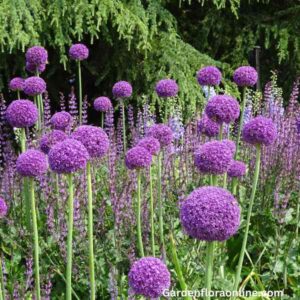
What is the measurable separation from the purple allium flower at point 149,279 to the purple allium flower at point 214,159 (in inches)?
20.1

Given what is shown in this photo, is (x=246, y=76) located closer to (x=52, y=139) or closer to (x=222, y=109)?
(x=222, y=109)

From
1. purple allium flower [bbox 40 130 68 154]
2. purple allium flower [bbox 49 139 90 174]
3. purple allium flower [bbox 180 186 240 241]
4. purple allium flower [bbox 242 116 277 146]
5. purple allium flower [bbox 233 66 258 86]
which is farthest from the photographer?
purple allium flower [bbox 233 66 258 86]

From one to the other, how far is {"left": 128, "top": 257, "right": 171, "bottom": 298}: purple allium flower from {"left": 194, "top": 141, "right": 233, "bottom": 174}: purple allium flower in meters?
0.51

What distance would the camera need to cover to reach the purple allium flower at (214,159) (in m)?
1.94

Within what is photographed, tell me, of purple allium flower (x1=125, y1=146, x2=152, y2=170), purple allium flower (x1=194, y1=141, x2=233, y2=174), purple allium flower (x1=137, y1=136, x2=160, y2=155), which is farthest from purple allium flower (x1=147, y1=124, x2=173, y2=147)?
purple allium flower (x1=194, y1=141, x2=233, y2=174)

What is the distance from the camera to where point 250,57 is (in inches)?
299

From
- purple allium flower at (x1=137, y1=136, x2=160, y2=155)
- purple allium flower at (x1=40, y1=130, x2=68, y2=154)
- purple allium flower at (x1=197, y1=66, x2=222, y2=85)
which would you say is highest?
purple allium flower at (x1=197, y1=66, x2=222, y2=85)

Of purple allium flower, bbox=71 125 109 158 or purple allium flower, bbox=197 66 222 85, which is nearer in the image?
purple allium flower, bbox=71 125 109 158

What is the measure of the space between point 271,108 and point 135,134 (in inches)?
41.6

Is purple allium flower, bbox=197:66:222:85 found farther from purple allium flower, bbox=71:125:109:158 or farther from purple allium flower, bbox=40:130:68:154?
purple allium flower, bbox=71:125:109:158

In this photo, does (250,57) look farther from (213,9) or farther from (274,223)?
(274,223)

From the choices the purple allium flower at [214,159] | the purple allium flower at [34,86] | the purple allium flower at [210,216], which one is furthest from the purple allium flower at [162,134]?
the purple allium flower at [210,216]

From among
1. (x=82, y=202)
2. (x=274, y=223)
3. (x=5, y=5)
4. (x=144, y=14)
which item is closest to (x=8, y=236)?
(x=82, y=202)

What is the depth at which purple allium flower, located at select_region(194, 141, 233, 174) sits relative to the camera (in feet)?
6.35
